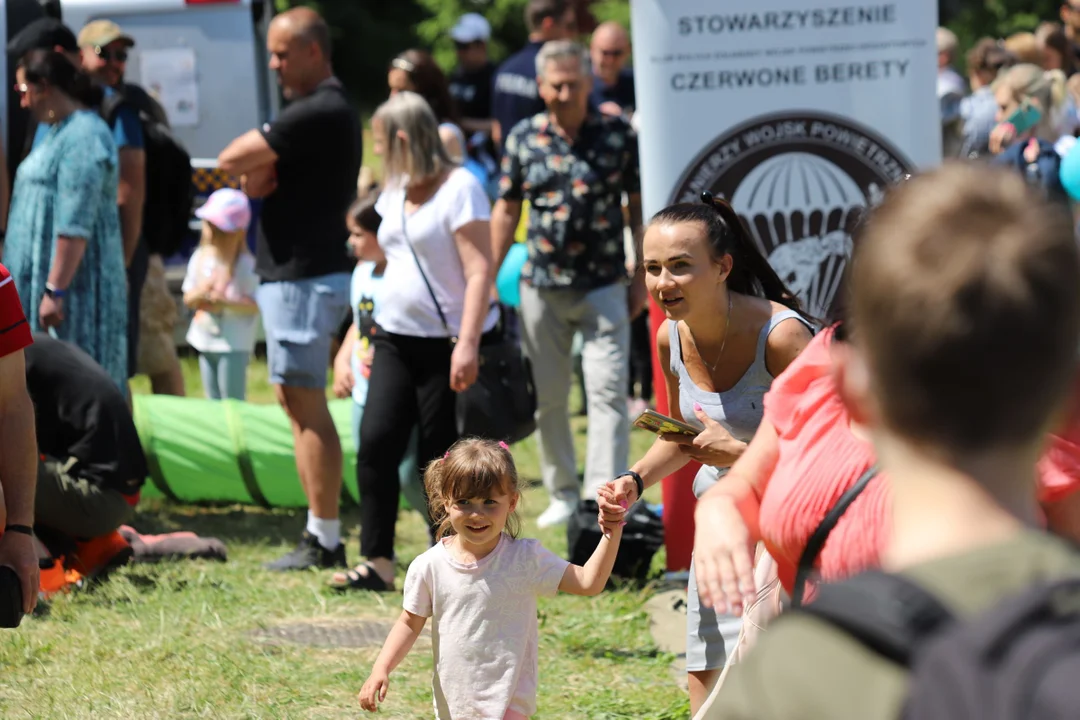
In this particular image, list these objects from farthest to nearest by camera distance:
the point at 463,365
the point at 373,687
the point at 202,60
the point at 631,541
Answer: the point at 202,60, the point at 631,541, the point at 463,365, the point at 373,687

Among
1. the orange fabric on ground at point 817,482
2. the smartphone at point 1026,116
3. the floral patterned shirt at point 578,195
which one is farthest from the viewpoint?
the smartphone at point 1026,116

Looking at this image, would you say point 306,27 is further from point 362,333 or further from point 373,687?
point 373,687

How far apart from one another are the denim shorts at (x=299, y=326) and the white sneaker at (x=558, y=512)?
1294 mm

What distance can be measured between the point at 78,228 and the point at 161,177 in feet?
4.11

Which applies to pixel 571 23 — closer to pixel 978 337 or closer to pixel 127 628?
pixel 127 628

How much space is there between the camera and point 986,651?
1114mm

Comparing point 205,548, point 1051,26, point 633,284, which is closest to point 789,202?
point 633,284

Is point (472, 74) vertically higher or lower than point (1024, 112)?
higher

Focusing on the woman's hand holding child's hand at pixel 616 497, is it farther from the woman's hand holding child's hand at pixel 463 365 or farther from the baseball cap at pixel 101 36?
the baseball cap at pixel 101 36

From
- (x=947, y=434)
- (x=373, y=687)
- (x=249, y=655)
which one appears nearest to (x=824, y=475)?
(x=947, y=434)

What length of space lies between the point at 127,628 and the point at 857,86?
10.6 feet

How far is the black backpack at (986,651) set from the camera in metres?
1.08

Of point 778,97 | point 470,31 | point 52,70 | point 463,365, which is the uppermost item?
point 470,31

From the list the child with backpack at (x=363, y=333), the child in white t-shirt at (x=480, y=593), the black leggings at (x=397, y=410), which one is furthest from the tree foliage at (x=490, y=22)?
the child in white t-shirt at (x=480, y=593)
